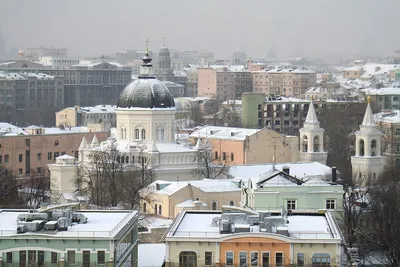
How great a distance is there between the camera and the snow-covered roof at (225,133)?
54031 millimetres

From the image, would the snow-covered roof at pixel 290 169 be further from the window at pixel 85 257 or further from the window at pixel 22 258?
the window at pixel 22 258

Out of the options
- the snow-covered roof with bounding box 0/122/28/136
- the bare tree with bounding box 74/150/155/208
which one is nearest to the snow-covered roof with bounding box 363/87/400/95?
the snow-covered roof with bounding box 0/122/28/136

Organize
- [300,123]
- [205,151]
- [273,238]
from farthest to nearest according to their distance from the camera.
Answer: [300,123]
[205,151]
[273,238]

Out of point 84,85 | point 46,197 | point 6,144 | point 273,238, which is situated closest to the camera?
point 273,238

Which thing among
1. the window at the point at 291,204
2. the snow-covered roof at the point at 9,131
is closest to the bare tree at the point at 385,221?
the window at the point at 291,204

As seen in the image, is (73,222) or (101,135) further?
(101,135)

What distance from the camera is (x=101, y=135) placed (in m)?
60.5

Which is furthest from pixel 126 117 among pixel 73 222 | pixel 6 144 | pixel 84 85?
pixel 84 85

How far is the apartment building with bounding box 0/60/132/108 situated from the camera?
125 metres

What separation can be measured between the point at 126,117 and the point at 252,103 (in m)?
28.2

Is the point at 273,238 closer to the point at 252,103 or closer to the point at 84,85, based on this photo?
the point at 252,103

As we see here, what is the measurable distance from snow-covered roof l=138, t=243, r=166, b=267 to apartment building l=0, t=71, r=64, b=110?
7610cm

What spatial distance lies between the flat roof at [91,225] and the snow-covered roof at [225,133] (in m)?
26.6

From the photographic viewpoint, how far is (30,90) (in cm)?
11350
